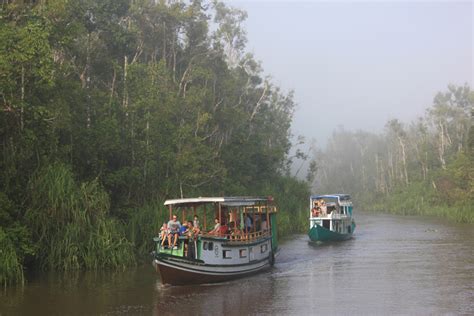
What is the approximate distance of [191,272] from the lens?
18.6 m

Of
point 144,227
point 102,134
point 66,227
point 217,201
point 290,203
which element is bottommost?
point 144,227

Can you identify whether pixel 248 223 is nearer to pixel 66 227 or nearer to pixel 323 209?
pixel 66 227

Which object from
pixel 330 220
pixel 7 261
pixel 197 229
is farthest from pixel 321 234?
pixel 7 261

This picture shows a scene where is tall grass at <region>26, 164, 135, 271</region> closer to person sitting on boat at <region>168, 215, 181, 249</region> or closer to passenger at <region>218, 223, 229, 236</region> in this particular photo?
person sitting on boat at <region>168, 215, 181, 249</region>

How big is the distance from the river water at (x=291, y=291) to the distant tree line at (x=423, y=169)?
26182 millimetres

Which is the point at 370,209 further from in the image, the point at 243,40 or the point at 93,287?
the point at 93,287

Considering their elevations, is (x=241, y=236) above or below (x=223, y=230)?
below

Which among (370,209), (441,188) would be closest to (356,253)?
(441,188)

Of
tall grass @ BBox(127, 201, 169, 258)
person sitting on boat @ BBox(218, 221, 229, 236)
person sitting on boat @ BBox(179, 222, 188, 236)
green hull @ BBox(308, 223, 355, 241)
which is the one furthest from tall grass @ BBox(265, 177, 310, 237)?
person sitting on boat @ BBox(179, 222, 188, 236)

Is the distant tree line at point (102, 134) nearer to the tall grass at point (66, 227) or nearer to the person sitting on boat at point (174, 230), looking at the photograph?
the tall grass at point (66, 227)

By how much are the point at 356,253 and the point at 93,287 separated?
14.5 m

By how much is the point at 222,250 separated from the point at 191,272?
152cm

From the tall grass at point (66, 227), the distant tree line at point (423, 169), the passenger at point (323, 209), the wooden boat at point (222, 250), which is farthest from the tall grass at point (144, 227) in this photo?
the distant tree line at point (423, 169)

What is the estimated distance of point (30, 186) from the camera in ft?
68.8
